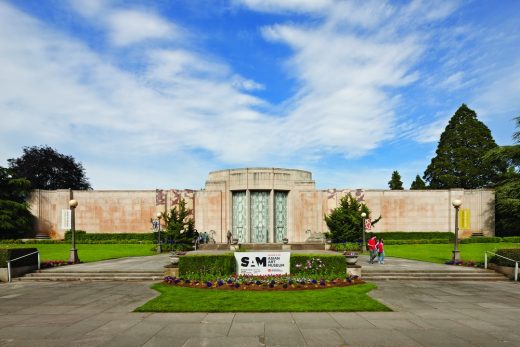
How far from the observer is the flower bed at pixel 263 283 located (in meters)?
14.8

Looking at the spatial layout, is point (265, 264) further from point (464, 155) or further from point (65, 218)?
point (464, 155)

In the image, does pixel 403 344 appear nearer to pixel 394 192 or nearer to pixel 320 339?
pixel 320 339

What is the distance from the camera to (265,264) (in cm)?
1727

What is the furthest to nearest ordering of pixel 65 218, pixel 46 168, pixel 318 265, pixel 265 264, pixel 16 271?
pixel 46 168 < pixel 65 218 < pixel 16 271 < pixel 318 265 < pixel 265 264

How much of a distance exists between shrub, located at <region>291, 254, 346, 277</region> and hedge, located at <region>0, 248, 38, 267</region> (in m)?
15.3

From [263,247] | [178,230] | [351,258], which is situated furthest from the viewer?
[263,247]

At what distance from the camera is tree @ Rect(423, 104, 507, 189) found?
53.2 meters

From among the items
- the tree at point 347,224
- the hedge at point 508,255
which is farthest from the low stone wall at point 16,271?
the hedge at point 508,255

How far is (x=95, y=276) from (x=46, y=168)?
164ft

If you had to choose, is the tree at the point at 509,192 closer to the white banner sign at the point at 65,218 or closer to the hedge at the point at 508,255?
the hedge at the point at 508,255

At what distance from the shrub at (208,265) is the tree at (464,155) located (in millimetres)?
48668

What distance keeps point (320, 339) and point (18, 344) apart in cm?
745

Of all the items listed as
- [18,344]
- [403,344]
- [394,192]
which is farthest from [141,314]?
[394,192]

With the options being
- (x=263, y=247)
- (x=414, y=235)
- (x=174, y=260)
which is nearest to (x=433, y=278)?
(x=174, y=260)
